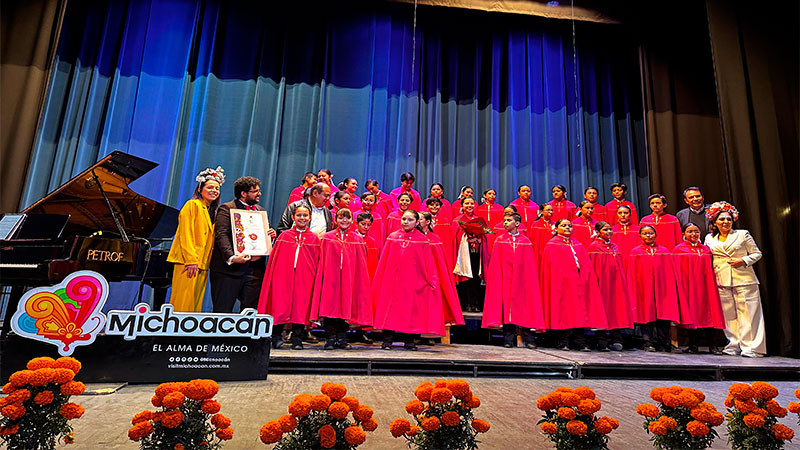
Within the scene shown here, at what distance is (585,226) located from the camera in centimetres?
601

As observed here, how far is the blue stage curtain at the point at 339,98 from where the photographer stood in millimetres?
6949

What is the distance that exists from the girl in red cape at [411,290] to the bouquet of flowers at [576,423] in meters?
2.59

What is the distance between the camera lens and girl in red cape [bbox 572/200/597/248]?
19.4 ft

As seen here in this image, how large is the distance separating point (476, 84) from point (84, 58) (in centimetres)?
649

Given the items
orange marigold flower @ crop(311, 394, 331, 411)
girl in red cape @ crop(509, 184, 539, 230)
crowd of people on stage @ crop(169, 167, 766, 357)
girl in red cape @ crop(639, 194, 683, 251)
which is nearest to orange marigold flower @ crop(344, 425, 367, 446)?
orange marigold flower @ crop(311, 394, 331, 411)

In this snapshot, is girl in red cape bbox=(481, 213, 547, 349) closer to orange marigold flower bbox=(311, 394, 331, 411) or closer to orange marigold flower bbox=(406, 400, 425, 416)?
orange marigold flower bbox=(406, 400, 425, 416)

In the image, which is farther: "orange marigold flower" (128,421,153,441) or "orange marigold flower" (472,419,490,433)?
"orange marigold flower" (472,419,490,433)

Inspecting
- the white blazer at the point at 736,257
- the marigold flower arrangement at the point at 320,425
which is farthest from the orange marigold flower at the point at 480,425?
the white blazer at the point at 736,257

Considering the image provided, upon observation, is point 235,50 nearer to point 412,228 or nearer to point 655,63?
point 412,228

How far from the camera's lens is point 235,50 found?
7.50 meters

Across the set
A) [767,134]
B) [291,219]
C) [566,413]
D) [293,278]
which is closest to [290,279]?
[293,278]

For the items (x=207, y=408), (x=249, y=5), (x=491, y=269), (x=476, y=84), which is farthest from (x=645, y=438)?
(x=249, y=5)

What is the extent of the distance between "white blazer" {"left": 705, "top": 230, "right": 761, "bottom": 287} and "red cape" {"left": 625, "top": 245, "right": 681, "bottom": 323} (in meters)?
0.58

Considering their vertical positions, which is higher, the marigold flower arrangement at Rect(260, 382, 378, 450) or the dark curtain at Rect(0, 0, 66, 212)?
the dark curtain at Rect(0, 0, 66, 212)
